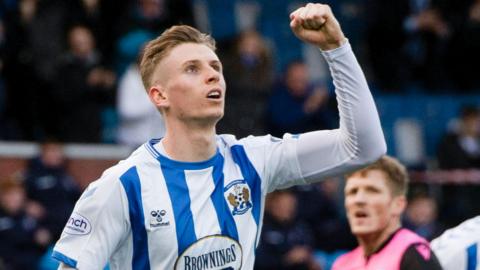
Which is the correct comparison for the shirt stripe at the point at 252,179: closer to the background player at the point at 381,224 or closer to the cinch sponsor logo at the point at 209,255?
the cinch sponsor logo at the point at 209,255

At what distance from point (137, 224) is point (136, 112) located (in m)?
6.64

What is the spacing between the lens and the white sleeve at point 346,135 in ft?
16.3

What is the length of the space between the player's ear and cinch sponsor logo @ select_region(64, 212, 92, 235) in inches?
24.6

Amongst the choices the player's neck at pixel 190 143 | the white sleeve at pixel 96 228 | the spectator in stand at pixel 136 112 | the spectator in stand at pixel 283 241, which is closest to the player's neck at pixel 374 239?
the player's neck at pixel 190 143

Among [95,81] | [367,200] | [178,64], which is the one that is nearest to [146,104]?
[95,81]

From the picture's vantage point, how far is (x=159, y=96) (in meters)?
5.45

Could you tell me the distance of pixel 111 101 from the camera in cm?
1248

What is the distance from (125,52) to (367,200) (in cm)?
617

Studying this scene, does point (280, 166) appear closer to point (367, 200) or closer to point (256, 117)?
point (367, 200)

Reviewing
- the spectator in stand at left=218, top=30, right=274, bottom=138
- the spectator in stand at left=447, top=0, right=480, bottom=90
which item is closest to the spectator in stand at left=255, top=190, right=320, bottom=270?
the spectator in stand at left=218, top=30, right=274, bottom=138

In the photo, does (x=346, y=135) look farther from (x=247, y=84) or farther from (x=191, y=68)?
(x=247, y=84)

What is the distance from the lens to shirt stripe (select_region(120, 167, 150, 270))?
519cm

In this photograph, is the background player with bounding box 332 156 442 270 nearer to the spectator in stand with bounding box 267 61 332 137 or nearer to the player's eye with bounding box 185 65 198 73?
the player's eye with bounding box 185 65 198 73

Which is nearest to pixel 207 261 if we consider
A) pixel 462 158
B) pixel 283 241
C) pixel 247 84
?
pixel 283 241
